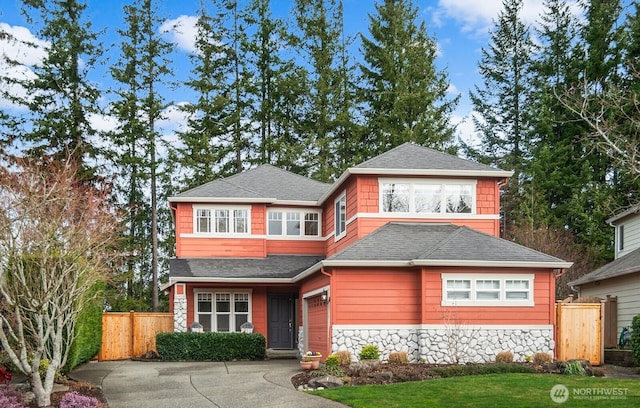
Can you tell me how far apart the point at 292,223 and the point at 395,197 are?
19.8 feet

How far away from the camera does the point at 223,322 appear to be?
24078 millimetres

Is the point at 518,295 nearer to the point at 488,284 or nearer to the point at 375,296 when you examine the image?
the point at 488,284

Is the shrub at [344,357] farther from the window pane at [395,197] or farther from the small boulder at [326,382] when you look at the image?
the window pane at [395,197]

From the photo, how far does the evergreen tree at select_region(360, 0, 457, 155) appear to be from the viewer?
3662 centimetres

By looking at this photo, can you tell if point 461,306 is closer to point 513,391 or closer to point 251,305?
point 513,391

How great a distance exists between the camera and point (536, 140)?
3838 cm

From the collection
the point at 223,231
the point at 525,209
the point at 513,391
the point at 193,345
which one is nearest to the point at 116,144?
the point at 223,231

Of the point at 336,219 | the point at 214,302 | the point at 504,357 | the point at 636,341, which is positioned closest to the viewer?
the point at 504,357

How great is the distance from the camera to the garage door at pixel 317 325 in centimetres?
1845

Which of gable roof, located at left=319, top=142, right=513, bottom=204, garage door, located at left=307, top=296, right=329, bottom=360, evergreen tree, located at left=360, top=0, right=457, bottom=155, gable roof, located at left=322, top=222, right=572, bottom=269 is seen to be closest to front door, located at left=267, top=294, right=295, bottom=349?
garage door, located at left=307, top=296, right=329, bottom=360

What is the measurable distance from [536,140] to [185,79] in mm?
19126

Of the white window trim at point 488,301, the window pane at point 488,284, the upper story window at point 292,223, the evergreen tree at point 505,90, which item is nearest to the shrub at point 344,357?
the white window trim at point 488,301

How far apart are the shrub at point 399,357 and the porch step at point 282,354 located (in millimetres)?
5666

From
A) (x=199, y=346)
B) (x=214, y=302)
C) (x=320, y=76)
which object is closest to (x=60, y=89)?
(x=320, y=76)
